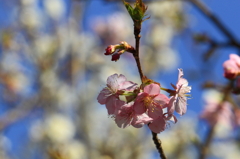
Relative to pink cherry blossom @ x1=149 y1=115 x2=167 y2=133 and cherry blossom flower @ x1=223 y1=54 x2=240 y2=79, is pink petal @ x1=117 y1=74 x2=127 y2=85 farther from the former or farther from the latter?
cherry blossom flower @ x1=223 y1=54 x2=240 y2=79

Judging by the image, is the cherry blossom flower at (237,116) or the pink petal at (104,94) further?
the cherry blossom flower at (237,116)

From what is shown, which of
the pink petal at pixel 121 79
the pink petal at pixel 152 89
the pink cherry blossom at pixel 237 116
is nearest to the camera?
the pink petal at pixel 152 89

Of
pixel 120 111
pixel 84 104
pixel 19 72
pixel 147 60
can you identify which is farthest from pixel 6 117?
pixel 120 111

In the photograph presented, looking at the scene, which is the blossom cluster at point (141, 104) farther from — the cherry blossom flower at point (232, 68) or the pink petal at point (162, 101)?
the cherry blossom flower at point (232, 68)

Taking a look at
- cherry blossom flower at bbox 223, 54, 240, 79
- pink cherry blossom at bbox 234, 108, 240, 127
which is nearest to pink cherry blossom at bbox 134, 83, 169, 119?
cherry blossom flower at bbox 223, 54, 240, 79

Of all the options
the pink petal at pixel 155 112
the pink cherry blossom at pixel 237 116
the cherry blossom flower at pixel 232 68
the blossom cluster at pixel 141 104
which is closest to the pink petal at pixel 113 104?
the blossom cluster at pixel 141 104

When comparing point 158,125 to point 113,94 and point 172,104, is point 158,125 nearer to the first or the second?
point 172,104

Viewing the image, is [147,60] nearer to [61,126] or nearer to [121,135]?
[121,135]

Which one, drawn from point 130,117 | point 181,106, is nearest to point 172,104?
point 181,106
